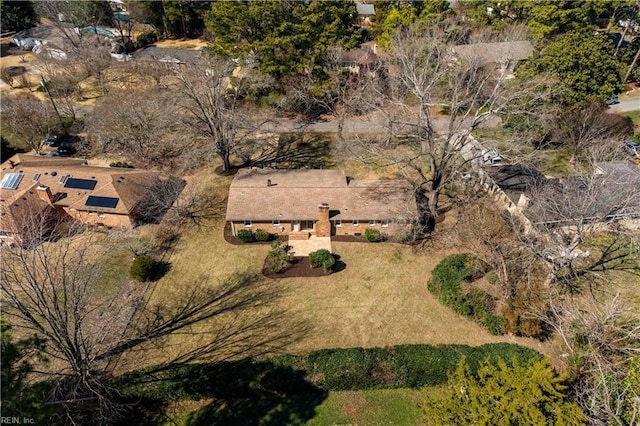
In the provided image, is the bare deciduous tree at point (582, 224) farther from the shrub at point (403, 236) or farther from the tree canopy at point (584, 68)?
the tree canopy at point (584, 68)

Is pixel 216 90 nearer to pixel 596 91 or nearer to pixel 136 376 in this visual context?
pixel 136 376

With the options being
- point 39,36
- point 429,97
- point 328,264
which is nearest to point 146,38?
point 39,36

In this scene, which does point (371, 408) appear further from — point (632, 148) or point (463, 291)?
point (632, 148)

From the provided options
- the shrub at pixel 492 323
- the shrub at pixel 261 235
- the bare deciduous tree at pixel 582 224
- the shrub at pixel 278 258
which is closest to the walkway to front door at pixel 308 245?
the shrub at pixel 278 258

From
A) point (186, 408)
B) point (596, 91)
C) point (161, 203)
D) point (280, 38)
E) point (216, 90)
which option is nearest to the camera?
point (186, 408)

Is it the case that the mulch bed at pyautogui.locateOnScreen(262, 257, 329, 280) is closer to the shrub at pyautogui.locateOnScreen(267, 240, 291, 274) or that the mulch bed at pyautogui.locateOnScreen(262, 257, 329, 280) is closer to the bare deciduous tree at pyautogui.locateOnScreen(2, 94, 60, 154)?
the shrub at pyautogui.locateOnScreen(267, 240, 291, 274)

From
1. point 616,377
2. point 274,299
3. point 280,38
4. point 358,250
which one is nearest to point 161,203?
point 274,299
